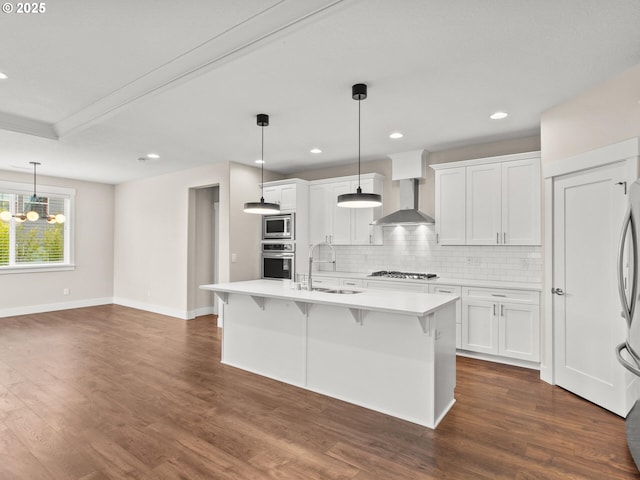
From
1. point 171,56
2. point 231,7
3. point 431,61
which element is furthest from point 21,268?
point 431,61

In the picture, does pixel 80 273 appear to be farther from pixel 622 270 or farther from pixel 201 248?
pixel 622 270

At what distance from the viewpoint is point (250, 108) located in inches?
144

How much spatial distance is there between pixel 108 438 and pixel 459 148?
499 cm

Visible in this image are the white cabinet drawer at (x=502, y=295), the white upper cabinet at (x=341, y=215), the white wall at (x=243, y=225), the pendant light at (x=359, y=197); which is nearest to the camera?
the pendant light at (x=359, y=197)

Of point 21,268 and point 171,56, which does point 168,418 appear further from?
point 21,268

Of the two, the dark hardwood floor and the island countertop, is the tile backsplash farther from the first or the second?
the island countertop

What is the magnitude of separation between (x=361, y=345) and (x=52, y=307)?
7042 millimetres

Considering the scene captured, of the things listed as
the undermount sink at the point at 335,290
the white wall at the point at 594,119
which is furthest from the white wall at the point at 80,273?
the white wall at the point at 594,119

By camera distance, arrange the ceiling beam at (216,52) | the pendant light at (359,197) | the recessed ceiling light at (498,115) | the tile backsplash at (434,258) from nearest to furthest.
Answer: the ceiling beam at (216,52) < the pendant light at (359,197) < the recessed ceiling light at (498,115) < the tile backsplash at (434,258)

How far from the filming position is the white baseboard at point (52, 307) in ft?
22.1

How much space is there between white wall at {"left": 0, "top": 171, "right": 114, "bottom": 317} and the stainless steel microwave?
415 centimetres

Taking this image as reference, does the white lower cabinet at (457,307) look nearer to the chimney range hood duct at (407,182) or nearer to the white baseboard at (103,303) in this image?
the chimney range hood duct at (407,182)

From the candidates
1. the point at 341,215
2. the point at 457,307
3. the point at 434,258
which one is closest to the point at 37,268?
the point at 341,215

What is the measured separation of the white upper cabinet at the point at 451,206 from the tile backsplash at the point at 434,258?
297 millimetres
